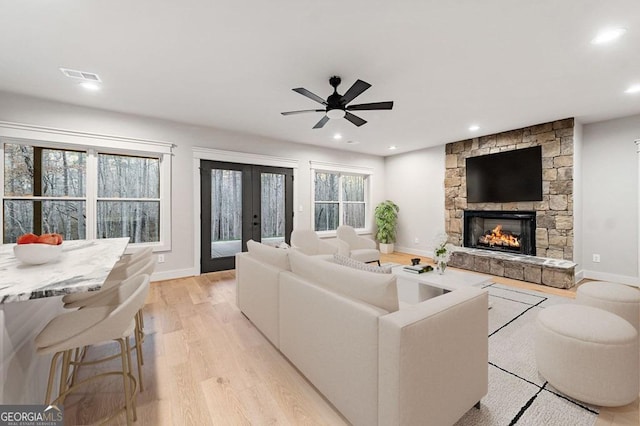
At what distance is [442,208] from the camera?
6082 mm

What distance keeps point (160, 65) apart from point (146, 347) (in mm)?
2662

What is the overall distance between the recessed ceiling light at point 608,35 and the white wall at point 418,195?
3810 mm

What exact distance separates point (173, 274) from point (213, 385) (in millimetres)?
3122

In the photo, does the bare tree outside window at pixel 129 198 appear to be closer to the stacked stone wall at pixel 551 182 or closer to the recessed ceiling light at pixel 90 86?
the recessed ceiling light at pixel 90 86

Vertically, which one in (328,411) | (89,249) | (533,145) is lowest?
(328,411)

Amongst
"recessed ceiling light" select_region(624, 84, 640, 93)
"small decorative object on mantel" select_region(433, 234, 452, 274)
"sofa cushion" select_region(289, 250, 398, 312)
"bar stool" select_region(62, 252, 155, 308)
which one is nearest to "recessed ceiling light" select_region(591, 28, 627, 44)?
"recessed ceiling light" select_region(624, 84, 640, 93)

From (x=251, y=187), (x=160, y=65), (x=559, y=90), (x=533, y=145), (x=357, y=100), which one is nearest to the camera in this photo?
(x=160, y=65)

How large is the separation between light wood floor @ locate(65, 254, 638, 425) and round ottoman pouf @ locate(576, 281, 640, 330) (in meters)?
0.77

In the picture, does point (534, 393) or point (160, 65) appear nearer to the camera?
point (534, 393)

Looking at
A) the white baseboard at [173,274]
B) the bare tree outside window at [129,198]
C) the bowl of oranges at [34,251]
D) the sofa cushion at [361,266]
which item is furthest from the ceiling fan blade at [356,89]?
the white baseboard at [173,274]

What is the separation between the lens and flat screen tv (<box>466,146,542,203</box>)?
4.60 m

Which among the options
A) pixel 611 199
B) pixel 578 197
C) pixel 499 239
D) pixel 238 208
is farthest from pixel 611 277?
pixel 238 208

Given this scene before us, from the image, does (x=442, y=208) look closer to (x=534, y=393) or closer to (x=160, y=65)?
(x=534, y=393)

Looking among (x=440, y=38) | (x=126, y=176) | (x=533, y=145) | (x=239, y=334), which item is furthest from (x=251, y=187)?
(x=533, y=145)
